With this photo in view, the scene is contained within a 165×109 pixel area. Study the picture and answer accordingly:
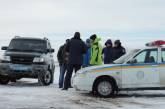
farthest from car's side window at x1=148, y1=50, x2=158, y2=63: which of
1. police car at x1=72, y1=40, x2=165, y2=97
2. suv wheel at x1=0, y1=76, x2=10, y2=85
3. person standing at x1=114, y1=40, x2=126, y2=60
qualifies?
suv wheel at x1=0, y1=76, x2=10, y2=85

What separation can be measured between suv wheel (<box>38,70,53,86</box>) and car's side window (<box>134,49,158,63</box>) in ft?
17.0

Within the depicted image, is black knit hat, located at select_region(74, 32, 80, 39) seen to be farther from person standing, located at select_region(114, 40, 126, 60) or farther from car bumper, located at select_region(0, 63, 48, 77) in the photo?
car bumper, located at select_region(0, 63, 48, 77)

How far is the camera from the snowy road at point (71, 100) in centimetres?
1315

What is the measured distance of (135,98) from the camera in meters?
15.5

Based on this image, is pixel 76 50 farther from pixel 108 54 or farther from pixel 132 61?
pixel 132 61

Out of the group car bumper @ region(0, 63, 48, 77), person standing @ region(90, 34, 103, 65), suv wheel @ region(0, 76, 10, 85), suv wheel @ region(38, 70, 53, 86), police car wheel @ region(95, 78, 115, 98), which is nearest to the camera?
police car wheel @ region(95, 78, 115, 98)

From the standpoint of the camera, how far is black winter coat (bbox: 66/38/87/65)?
1755 centimetres

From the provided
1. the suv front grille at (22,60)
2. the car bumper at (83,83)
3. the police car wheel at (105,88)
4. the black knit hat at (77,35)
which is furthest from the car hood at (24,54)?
the police car wheel at (105,88)

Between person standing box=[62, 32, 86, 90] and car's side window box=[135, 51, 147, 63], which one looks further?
person standing box=[62, 32, 86, 90]

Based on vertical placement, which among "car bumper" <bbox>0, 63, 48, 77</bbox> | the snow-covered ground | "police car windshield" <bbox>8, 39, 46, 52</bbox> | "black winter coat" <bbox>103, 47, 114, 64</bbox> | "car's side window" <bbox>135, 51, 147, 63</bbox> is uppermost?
"police car windshield" <bbox>8, 39, 46, 52</bbox>

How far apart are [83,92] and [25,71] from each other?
3391mm

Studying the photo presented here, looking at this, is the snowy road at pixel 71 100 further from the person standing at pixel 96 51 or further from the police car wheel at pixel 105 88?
the person standing at pixel 96 51

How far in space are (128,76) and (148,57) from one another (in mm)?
815

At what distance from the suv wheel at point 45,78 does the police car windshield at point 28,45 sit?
105 cm
